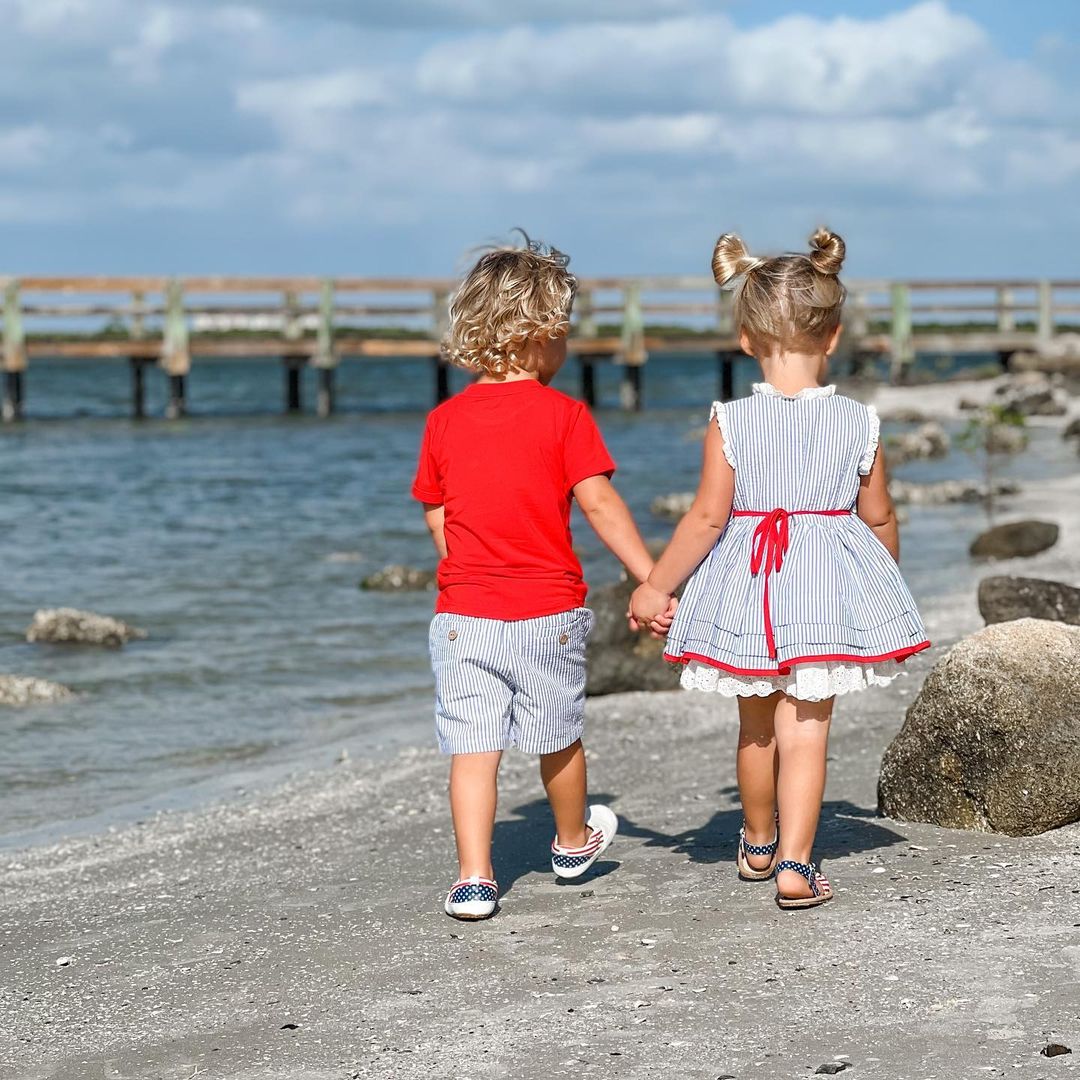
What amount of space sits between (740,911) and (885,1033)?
0.75 metres

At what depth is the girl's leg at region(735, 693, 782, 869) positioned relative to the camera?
372cm

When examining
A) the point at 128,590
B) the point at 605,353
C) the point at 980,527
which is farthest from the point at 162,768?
the point at 605,353

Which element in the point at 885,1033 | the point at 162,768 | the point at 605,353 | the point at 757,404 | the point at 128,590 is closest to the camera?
the point at 885,1033

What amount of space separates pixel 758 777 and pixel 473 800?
0.65 metres

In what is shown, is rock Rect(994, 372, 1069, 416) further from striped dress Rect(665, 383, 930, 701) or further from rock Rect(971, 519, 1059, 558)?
striped dress Rect(665, 383, 930, 701)

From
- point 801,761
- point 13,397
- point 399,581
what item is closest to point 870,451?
point 801,761

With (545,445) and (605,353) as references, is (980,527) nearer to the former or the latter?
(545,445)

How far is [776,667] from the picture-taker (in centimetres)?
351

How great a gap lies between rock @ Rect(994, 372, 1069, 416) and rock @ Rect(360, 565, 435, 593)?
45.1 feet

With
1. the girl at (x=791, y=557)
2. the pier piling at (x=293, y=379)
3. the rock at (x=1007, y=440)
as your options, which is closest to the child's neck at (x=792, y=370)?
the girl at (x=791, y=557)

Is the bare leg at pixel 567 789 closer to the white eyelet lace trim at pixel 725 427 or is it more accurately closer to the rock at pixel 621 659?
the white eyelet lace trim at pixel 725 427

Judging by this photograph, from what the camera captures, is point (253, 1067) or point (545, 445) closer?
point (253, 1067)

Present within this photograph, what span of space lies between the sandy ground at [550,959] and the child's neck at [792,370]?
3.67 feet

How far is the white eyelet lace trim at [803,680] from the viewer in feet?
11.5
